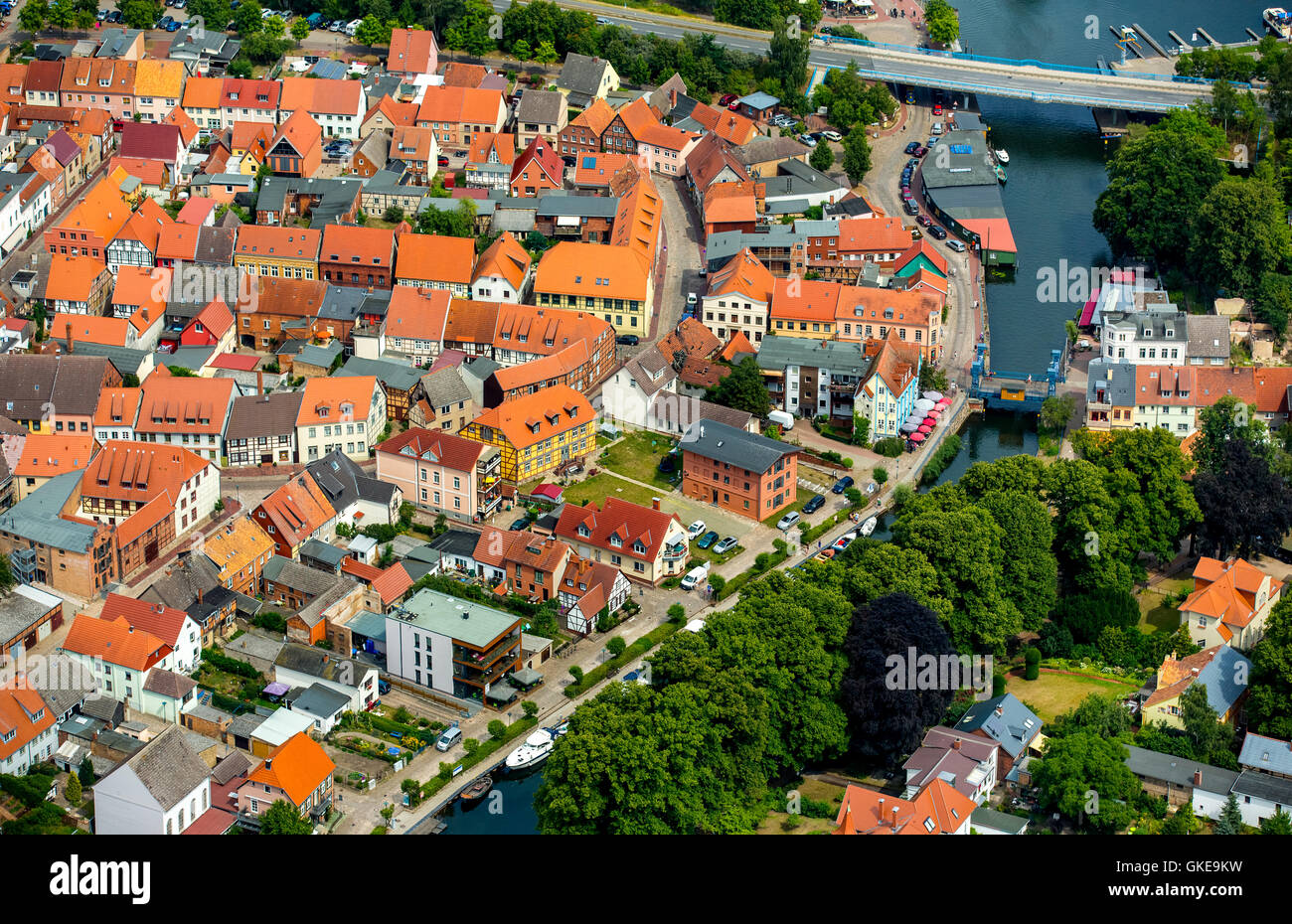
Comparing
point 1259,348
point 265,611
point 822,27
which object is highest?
point 822,27

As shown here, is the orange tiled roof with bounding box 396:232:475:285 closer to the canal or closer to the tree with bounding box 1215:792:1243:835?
the canal

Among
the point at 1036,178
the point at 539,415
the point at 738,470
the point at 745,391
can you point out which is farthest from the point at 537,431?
the point at 1036,178

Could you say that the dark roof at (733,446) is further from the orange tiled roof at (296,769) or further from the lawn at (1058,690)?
the orange tiled roof at (296,769)

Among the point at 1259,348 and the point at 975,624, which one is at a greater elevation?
the point at 1259,348

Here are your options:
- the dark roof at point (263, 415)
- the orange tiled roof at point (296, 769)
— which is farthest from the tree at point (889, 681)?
the dark roof at point (263, 415)

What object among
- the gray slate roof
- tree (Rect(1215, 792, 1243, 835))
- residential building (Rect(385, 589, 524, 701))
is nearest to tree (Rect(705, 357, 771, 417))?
residential building (Rect(385, 589, 524, 701))

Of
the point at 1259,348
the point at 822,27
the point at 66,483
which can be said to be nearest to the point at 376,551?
the point at 66,483

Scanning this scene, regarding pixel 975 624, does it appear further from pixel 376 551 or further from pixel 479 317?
pixel 479 317
